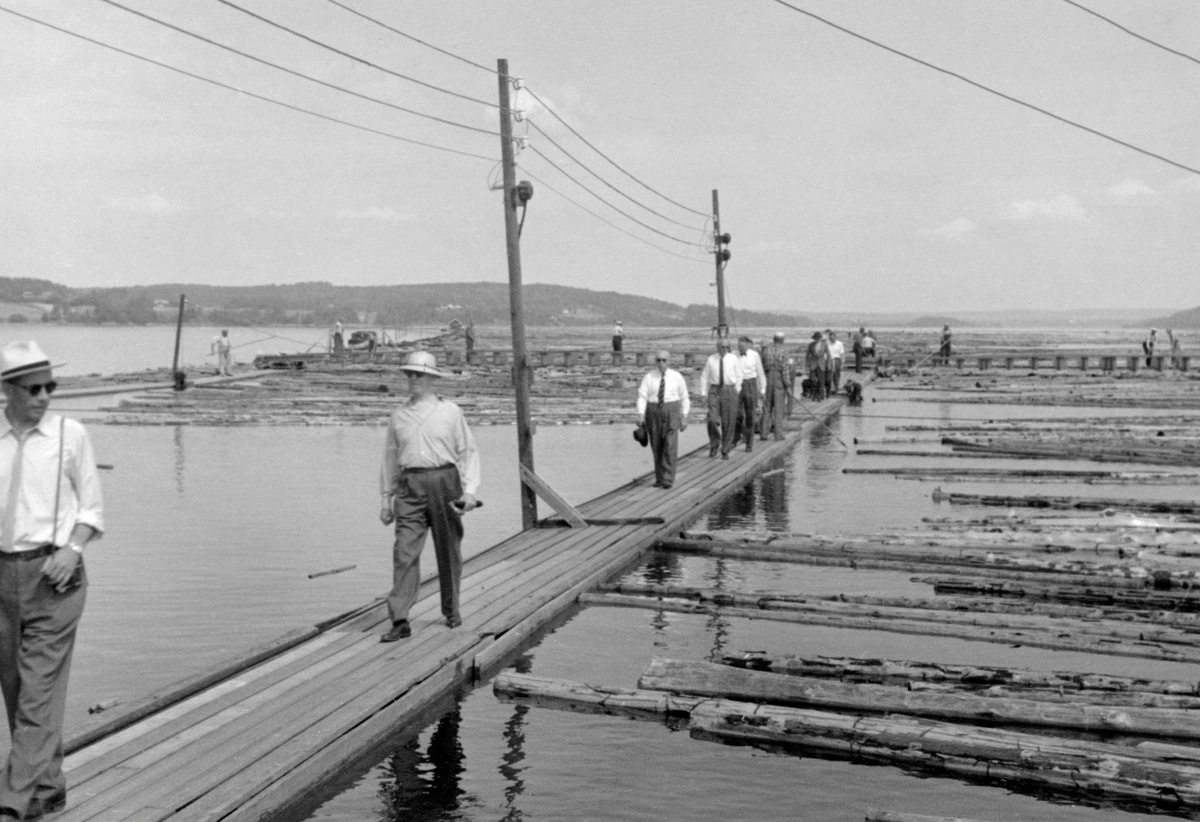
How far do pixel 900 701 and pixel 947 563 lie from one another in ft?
19.2

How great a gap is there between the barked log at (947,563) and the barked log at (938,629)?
235cm

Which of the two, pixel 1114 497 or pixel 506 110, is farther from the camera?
pixel 1114 497

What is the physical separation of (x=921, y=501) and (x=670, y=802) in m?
13.6

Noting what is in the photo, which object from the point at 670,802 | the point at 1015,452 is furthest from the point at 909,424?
the point at 670,802

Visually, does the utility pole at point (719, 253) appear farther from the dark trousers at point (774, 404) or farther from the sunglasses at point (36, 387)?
the sunglasses at point (36, 387)

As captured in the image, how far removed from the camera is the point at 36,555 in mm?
5691

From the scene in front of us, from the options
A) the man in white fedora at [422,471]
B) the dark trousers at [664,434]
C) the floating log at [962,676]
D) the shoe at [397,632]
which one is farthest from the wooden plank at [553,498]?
the floating log at [962,676]

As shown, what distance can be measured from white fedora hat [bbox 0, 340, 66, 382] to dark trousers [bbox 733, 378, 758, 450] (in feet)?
59.3

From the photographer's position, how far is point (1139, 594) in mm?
11797

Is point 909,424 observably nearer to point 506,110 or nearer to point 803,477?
point 803,477

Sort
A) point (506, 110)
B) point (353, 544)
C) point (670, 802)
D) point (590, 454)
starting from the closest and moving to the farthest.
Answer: point (670, 802), point (506, 110), point (353, 544), point (590, 454)

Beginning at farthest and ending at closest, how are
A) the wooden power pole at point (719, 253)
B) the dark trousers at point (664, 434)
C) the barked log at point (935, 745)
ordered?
the wooden power pole at point (719, 253) < the dark trousers at point (664, 434) < the barked log at point (935, 745)

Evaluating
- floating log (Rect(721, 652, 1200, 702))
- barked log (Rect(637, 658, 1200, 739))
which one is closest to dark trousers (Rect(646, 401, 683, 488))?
floating log (Rect(721, 652, 1200, 702))

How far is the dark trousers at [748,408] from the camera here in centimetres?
2355
